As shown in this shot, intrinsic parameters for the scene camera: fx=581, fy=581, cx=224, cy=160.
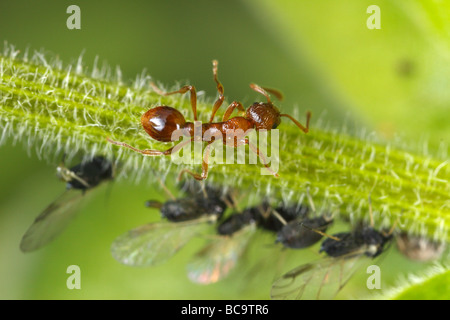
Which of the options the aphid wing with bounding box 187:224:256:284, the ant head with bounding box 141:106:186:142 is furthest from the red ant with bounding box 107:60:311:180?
the aphid wing with bounding box 187:224:256:284

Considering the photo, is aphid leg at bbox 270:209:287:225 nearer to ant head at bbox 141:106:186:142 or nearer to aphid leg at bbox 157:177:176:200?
aphid leg at bbox 157:177:176:200

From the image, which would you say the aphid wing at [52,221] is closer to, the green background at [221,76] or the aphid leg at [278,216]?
the green background at [221,76]

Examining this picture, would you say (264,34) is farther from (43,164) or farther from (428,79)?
(43,164)

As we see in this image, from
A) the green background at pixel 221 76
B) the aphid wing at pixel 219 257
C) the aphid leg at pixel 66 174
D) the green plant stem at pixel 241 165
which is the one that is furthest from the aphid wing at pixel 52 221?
the aphid wing at pixel 219 257

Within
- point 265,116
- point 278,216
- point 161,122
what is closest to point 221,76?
point 265,116

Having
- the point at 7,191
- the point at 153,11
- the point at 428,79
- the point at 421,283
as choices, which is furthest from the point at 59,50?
the point at 421,283

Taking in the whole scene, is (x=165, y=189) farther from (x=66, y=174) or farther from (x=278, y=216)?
(x=278, y=216)
